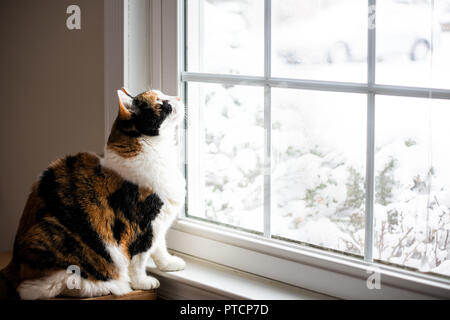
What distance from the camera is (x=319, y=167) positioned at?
1198mm

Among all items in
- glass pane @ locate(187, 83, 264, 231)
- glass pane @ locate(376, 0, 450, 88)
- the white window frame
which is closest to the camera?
glass pane @ locate(376, 0, 450, 88)

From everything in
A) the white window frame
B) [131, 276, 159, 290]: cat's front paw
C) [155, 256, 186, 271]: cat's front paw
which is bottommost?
[131, 276, 159, 290]: cat's front paw

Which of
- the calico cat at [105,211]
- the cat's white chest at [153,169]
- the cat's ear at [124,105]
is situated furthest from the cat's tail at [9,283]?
the cat's ear at [124,105]

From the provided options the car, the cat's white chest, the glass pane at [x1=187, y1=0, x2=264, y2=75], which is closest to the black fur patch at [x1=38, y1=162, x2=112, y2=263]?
the cat's white chest

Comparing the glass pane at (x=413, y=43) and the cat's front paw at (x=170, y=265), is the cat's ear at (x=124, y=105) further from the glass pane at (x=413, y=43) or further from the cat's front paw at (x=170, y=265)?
the glass pane at (x=413, y=43)

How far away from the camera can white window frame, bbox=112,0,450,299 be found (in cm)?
108

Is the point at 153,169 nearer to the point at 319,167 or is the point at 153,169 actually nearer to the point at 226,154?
the point at 226,154

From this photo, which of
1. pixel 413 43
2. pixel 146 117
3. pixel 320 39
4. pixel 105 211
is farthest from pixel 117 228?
pixel 413 43

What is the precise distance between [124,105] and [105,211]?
0.78ft

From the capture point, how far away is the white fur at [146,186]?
46.8 inches

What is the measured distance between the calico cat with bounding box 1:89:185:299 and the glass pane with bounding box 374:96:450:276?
46 cm

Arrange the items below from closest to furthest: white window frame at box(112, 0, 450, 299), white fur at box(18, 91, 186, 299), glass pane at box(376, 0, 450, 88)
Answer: glass pane at box(376, 0, 450, 88) < white window frame at box(112, 0, 450, 299) < white fur at box(18, 91, 186, 299)

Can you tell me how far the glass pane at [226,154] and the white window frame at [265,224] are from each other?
3 cm

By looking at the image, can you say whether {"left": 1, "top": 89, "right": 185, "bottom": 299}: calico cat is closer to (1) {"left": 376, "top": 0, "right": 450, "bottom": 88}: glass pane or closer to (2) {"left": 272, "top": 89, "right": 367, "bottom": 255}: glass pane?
(2) {"left": 272, "top": 89, "right": 367, "bottom": 255}: glass pane
